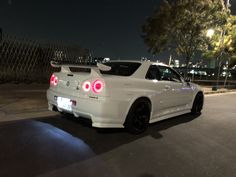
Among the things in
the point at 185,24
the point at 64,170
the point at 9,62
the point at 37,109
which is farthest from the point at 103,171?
the point at 185,24

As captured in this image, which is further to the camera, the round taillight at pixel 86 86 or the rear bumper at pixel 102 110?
the round taillight at pixel 86 86

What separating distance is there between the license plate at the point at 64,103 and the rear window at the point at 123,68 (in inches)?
41.1

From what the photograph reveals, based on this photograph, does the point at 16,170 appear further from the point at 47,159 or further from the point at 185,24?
the point at 185,24

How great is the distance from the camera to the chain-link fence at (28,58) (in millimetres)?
11555

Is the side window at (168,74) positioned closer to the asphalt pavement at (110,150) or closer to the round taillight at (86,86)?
the asphalt pavement at (110,150)

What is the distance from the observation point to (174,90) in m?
6.62

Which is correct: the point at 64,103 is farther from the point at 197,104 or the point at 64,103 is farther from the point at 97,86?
the point at 197,104

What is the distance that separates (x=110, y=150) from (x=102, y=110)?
708mm

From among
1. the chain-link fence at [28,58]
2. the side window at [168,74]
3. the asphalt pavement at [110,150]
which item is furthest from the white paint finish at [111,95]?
the chain-link fence at [28,58]

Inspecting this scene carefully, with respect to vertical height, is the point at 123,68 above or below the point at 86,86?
above

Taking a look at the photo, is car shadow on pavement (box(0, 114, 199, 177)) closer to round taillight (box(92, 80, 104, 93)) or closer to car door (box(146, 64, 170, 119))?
car door (box(146, 64, 170, 119))

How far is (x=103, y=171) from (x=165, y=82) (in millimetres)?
3175

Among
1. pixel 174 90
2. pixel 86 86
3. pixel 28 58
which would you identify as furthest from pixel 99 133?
pixel 28 58

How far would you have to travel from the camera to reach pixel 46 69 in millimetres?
13234
